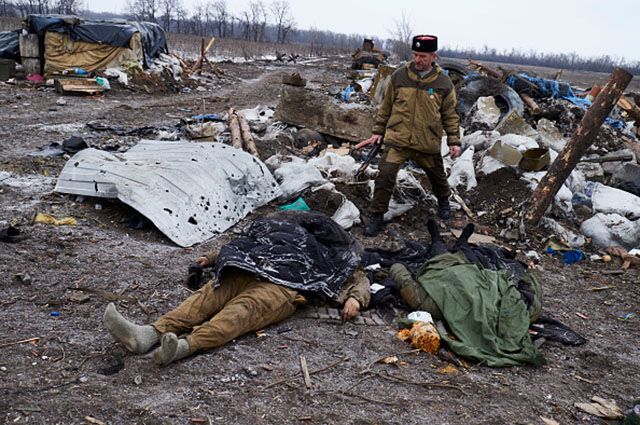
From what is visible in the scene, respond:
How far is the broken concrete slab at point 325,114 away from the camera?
8492 millimetres

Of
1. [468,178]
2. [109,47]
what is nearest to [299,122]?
[468,178]

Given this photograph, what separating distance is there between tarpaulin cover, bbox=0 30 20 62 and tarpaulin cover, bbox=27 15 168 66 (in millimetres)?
610

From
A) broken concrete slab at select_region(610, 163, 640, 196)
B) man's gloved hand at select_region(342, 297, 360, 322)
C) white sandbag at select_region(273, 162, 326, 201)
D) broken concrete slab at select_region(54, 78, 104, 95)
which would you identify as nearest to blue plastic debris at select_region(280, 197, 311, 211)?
white sandbag at select_region(273, 162, 326, 201)

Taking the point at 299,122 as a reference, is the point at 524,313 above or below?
below

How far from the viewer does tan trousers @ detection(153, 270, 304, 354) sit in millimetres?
2930

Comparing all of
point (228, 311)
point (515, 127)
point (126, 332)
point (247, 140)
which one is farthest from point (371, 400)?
point (515, 127)

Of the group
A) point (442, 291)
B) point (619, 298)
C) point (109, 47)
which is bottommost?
point (619, 298)

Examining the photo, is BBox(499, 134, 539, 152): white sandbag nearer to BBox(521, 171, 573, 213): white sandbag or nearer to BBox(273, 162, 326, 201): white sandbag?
BBox(521, 171, 573, 213): white sandbag

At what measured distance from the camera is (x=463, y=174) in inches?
280

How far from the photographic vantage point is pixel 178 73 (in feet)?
56.2

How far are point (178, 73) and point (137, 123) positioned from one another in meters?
7.58

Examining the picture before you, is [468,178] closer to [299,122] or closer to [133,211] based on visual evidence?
[299,122]

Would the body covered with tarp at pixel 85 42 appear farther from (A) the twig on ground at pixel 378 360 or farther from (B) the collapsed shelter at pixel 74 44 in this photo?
(A) the twig on ground at pixel 378 360

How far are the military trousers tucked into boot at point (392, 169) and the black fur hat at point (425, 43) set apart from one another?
1020 millimetres
